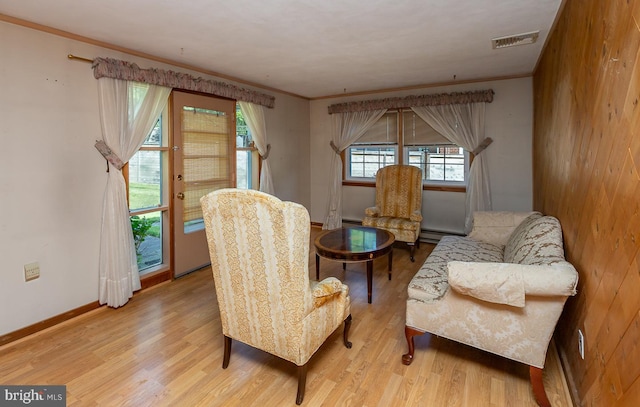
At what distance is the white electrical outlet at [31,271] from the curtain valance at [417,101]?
14.5 feet

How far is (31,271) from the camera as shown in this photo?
101 inches

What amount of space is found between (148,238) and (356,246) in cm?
231

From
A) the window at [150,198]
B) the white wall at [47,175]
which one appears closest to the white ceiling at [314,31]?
the white wall at [47,175]

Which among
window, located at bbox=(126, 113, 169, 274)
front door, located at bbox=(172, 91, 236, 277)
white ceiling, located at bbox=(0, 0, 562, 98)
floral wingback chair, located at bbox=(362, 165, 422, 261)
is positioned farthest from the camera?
floral wingback chair, located at bbox=(362, 165, 422, 261)

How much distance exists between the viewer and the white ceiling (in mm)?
2279

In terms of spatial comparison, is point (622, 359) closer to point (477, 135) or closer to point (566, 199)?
point (566, 199)

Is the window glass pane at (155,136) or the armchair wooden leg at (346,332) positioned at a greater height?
the window glass pane at (155,136)

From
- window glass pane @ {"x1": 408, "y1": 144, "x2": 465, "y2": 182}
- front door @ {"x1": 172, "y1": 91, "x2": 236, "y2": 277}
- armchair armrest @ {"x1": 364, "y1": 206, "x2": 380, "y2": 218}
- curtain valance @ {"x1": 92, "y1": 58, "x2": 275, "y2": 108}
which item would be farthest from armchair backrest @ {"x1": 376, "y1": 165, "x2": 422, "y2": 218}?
front door @ {"x1": 172, "y1": 91, "x2": 236, "y2": 277}

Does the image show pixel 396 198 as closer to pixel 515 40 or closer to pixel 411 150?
pixel 411 150

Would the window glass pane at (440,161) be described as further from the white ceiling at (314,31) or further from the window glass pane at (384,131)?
the white ceiling at (314,31)

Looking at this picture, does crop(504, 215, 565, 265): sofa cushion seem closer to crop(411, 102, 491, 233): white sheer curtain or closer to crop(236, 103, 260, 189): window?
crop(411, 102, 491, 233): white sheer curtain

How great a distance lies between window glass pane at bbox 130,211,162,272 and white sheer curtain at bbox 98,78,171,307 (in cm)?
34

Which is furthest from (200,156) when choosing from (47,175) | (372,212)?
(372,212)

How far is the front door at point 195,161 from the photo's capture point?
3.64 metres
